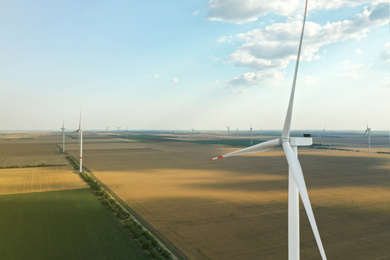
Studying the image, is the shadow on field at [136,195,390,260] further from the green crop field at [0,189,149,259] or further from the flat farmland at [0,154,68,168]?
the flat farmland at [0,154,68,168]

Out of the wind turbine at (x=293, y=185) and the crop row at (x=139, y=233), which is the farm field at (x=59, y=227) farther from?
the wind turbine at (x=293, y=185)

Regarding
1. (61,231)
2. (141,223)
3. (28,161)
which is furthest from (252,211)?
(28,161)

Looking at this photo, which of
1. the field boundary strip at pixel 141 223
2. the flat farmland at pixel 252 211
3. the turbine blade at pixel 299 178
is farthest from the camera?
the flat farmland at pixel 252 211

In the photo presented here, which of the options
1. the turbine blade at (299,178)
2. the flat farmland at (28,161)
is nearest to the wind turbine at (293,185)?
the turbine blade at (299,178)

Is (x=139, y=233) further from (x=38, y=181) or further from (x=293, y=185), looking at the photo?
(x=38, y=181)

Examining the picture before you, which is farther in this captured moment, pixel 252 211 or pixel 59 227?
pixel 252 211

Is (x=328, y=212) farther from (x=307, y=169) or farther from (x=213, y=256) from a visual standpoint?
(x=307, y=169)
